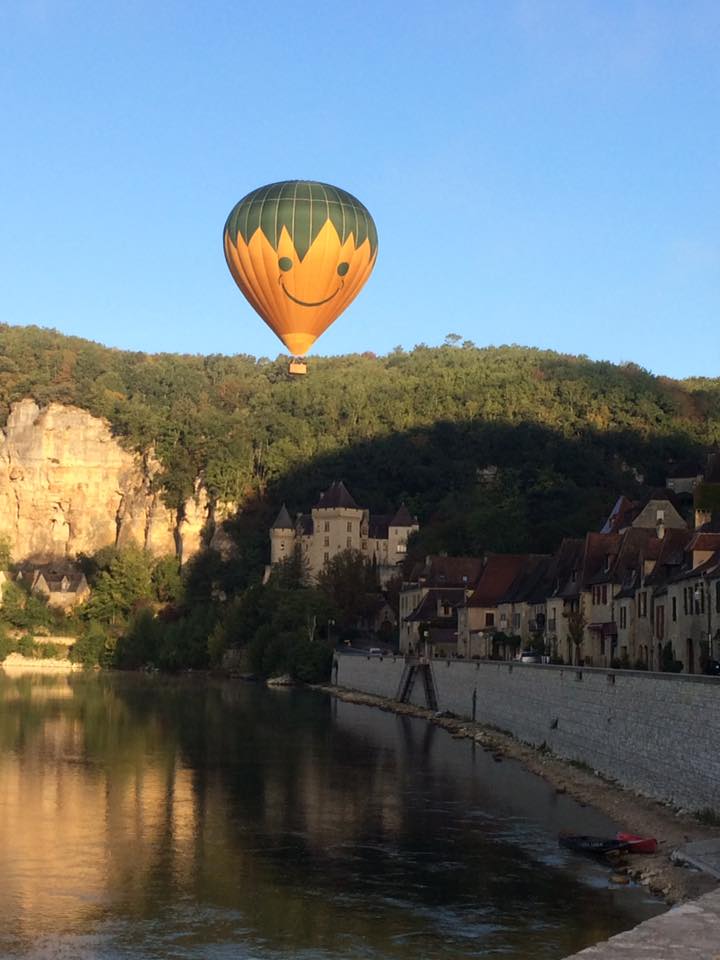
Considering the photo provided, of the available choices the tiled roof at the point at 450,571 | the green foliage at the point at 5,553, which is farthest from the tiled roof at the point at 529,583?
the green foliage at the point at 5,553

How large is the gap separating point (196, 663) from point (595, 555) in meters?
58.2

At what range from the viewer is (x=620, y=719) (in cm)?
3372

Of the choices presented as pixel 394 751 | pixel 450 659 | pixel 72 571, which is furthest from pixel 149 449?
pixel 394 751

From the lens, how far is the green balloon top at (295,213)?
50406 millimetres

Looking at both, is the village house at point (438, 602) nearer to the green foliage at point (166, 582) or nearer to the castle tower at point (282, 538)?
the castle tower at point (282, 538)

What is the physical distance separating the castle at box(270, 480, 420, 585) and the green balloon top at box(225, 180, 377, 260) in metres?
60.7

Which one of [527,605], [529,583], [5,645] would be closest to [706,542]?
[527,605]

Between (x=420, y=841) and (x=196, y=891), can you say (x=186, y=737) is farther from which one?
(x=196, y=891)

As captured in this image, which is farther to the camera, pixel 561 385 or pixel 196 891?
pixel 561 385

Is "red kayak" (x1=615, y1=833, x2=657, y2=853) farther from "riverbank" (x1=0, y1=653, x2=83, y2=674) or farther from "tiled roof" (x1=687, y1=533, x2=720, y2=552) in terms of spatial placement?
"riverbank" (x1=0, y1=653, x2=83, y2=674)

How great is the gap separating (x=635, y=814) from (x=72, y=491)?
376 ft

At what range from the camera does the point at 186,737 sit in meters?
52.9

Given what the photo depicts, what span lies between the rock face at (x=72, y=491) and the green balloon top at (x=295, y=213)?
8508 centimetres

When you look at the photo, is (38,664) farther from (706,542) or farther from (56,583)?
(706,542)
